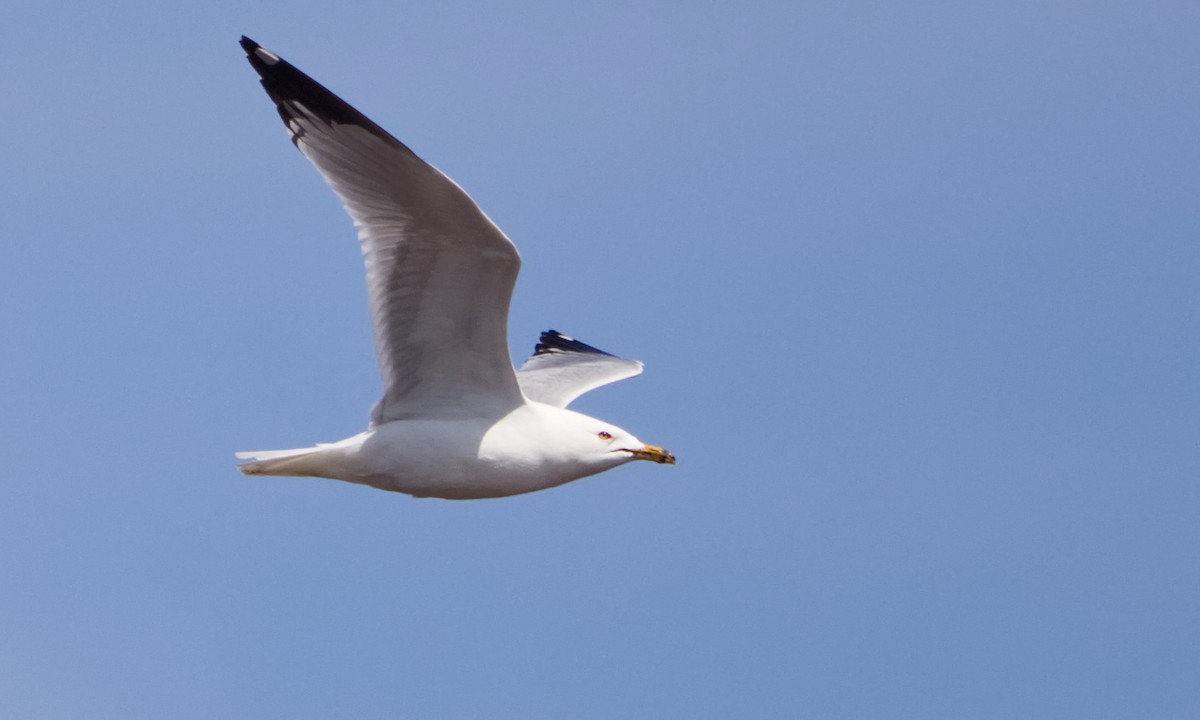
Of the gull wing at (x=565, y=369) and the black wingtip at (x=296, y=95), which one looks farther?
the gull wing at (x=565, y=369)

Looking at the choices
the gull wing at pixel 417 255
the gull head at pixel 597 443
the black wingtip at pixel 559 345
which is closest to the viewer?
the gull wing at pixel 417 255

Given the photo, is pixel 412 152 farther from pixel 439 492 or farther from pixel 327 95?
pixel 439 492

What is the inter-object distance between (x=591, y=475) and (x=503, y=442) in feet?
2.18

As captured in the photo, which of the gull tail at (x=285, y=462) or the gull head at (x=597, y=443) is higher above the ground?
the gull head at (x=597, y=443)

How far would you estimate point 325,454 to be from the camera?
12.0 metres

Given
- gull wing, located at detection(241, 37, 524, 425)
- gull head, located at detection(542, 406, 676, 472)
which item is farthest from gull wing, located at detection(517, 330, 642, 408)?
gull wing, located at detection(241, 37, 524, 425)

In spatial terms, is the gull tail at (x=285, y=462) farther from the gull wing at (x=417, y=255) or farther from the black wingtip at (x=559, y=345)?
the black wingtip at (x=559, y=345)

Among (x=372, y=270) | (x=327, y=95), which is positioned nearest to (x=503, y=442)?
(x=372, y=270)

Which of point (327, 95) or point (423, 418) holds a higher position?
point (327, 95)

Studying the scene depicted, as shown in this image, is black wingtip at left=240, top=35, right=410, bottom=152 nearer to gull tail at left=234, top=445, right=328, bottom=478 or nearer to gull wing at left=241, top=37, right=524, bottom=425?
gull wing at left=241, top=37, right=524, bottom=425

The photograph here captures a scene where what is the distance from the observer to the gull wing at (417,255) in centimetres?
1149

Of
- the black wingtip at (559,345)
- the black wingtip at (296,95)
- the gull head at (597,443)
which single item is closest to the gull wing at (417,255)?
the black wingtip at (296,95)

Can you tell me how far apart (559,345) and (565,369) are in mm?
1127

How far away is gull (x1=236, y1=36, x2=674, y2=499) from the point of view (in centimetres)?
1155
